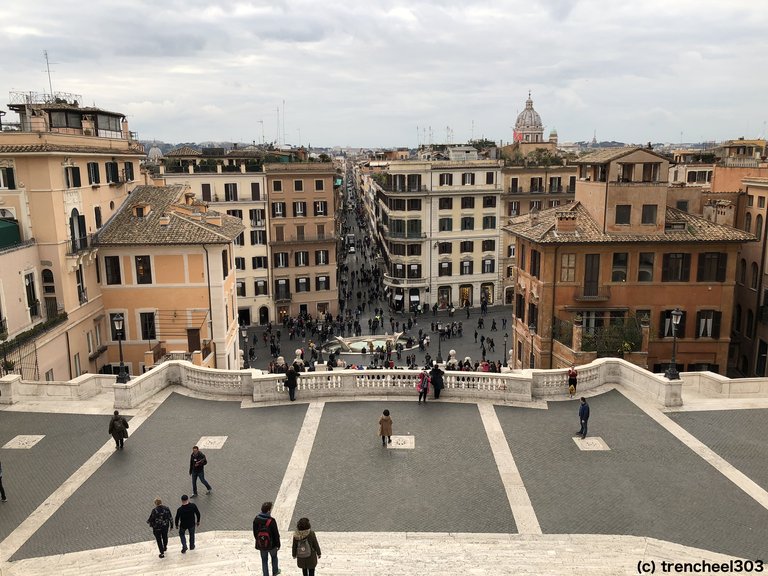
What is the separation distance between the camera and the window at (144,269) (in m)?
36.9

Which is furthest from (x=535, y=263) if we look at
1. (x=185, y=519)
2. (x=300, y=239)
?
(x=300, y=239)

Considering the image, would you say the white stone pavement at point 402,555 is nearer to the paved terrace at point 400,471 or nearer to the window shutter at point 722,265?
the paved terrace at point 400,471

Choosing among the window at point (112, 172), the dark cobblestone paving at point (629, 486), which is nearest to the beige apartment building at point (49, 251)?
the window at point (112, 172)

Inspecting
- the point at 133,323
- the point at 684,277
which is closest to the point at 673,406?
the point at 684,277

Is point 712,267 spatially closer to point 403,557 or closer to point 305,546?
point 403,557

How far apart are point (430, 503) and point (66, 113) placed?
3546cm

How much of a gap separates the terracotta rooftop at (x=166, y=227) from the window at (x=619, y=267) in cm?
2170

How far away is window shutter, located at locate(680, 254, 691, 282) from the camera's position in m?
35.6

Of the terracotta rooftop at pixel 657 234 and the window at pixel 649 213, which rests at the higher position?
the window at pixel 649 213

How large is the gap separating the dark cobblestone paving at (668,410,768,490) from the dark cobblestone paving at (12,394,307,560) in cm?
1332

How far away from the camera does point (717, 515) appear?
16062mm

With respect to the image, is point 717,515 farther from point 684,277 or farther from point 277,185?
point 277,185

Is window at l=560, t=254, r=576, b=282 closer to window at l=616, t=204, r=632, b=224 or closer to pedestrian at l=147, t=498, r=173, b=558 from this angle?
window at l=616, t=204, r=632, b=224

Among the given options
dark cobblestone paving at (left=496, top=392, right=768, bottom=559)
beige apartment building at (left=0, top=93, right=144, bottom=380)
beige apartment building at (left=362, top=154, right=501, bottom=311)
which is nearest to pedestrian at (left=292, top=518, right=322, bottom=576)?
dark cobblestone paving at (left=496, top=392, right=768, bottom=559)
